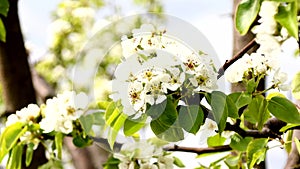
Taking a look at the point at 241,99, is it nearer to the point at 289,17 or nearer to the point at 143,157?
the point at 289,17

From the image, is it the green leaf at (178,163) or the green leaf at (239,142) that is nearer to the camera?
the green leaf at (239,142)

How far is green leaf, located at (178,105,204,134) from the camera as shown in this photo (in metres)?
0.96

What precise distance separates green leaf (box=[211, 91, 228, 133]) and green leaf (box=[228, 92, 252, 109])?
0.17ft

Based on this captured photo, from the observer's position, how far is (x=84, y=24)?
10.7ft

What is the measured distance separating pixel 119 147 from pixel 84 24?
211cm

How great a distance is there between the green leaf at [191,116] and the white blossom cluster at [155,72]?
1.0 inches

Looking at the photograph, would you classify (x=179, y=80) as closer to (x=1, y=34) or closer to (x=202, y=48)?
(x=202, y=48)

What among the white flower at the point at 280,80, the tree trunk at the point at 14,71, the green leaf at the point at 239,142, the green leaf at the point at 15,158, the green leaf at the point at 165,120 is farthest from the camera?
the tree trunk at the point at 14,71

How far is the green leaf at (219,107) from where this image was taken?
960mm

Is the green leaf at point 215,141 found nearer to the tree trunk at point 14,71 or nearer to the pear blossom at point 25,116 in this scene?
the pear blossom at point 25,116

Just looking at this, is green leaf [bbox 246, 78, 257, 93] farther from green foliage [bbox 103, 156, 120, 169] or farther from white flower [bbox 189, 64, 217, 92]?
green foliage [bbox 103, 156, 120, 169]

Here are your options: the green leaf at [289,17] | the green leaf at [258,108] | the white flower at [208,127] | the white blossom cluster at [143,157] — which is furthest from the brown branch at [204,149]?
the green leaf at [289,17]

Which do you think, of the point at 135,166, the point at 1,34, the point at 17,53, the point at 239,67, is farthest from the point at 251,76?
the point at 17,53

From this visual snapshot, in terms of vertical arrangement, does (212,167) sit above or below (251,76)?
below
